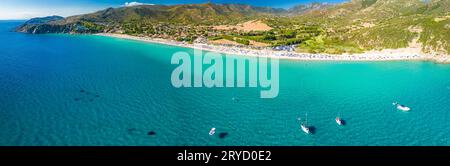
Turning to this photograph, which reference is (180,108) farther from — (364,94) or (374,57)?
(374,57)

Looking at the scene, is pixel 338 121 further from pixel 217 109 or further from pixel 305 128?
pixel 217 109

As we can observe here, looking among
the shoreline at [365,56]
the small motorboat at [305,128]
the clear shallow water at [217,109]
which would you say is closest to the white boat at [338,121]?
the clear shallow water at [217,109]

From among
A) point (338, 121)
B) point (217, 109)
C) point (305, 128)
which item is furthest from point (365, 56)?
point (217, 109)

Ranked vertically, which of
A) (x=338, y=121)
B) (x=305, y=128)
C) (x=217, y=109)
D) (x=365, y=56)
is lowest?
(x=305, y=128)

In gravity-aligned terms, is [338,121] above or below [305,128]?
above

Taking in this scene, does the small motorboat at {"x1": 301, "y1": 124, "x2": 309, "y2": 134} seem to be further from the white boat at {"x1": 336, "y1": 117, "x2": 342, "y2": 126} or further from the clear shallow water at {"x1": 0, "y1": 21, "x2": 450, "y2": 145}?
the white boat at {"x1": 336, "y1": 117, "x2": 342, "y2": 126}

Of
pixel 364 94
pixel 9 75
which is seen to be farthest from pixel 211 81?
pixel 9 75
